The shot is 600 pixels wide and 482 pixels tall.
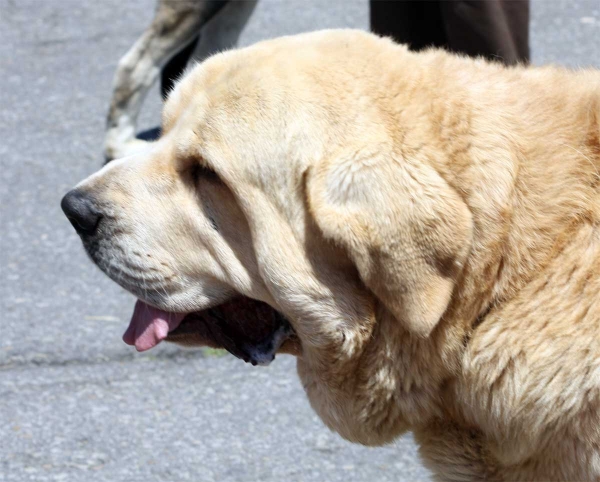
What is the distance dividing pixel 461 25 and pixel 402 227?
7.81 ft

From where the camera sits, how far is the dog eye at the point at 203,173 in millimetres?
2455

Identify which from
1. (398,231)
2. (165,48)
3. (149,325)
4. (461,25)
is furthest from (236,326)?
(165,48)

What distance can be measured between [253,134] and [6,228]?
10.9 ft

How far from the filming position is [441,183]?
220 centimetres

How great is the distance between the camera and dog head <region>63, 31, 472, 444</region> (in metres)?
2.21

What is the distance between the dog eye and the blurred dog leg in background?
3104 millimetres

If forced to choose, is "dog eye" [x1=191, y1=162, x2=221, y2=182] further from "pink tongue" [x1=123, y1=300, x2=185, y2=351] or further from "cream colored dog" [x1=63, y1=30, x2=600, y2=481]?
"pink tongue" [x1=123, y1=300, x2=185, y2=351]

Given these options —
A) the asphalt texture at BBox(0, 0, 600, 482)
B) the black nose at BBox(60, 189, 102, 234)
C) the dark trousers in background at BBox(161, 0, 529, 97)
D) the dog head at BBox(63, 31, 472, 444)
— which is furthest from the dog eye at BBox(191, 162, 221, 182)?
the dark trousers in background at BBox(161, 0, 529, 97)

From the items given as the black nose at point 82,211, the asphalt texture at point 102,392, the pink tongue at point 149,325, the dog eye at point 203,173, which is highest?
the dog eye at point 203,173

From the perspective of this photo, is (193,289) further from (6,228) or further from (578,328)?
(6,228)

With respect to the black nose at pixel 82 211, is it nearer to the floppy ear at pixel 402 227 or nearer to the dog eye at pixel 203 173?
the dog eye at pixel 203 173

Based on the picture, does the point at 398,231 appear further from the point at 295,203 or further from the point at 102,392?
the point at 102,392

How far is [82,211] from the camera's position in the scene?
102 inches

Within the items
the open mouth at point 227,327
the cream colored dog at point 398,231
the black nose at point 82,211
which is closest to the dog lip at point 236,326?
the open mouth at point 227,327
